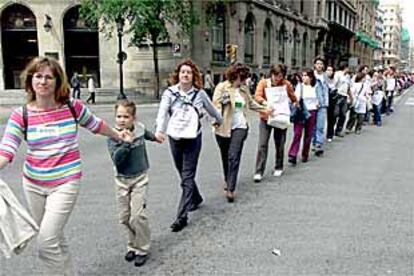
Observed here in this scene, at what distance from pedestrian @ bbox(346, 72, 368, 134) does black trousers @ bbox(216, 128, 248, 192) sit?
297 inches

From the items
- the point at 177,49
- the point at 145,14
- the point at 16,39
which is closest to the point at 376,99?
the point at 145,14

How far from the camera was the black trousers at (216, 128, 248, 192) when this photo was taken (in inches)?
256

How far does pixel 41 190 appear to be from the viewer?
349cm

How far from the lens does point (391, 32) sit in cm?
15938

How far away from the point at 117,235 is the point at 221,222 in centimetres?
118

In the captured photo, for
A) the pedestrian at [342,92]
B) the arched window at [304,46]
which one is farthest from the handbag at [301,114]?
the arched window at [304,46]

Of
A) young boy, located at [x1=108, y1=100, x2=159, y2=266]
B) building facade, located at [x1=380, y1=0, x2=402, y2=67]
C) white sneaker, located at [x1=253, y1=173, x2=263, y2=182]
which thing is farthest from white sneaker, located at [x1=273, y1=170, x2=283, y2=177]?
building facade, located at [x1=380, y1=0, x2=402, y2=67]

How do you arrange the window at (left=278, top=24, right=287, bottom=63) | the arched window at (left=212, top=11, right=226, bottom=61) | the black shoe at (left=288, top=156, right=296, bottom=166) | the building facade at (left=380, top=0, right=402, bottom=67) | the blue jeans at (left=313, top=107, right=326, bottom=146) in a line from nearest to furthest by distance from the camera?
the black shoe at (left=288, top=156, right=296, bottom=166) < the blue jeans at (left=313, top=107, right=326, bottom=146) < the arched window at (left=212, top=11, right=226, bottom=61) < the window at (left=278, top=24, right=287, bottom=63) < the building facade at (left=380, top=0, right=402, bottom=67)

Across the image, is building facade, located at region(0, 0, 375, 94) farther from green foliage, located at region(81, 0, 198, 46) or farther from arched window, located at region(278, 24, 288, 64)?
arched window, located at region(278, 24, 288, 64)

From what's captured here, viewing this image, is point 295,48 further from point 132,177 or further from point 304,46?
point 132,177

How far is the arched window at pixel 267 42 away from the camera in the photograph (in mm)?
43219

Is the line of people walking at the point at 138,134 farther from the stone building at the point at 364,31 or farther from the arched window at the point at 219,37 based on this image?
the stone building at the point at 364,31

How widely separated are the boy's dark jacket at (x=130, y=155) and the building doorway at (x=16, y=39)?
30.3 metres

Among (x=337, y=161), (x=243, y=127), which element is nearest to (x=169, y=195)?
(x=243, y=127)
